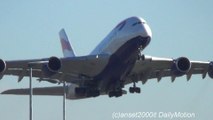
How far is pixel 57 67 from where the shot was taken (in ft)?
189

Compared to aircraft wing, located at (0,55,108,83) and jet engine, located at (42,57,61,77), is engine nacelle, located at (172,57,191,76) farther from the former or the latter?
jet engine, located at (42,57,61,77)

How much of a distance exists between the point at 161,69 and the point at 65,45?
18.1 meters

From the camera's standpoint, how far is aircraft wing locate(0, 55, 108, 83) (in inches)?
2270

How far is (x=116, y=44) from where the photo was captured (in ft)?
188

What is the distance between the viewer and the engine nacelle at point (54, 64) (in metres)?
57.5

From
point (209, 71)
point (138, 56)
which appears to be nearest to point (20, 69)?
point (138, 56)

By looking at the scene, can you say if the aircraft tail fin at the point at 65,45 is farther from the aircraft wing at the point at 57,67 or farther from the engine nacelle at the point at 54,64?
the engine nacelle at the point at 54,64

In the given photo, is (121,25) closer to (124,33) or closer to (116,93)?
(124,33)

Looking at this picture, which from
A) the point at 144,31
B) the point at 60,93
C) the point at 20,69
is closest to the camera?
the point at 144,31

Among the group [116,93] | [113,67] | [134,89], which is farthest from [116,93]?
[113,67]

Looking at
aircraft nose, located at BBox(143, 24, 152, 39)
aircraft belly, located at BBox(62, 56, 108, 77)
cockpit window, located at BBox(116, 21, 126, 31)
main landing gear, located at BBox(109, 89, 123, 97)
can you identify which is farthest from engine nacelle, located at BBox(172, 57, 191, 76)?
aircraft belly, located at BBox(62, 56, 108, 77)

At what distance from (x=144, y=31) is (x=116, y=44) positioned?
8.24 ft

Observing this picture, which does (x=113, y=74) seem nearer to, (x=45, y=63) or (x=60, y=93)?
(x=45, y=63)

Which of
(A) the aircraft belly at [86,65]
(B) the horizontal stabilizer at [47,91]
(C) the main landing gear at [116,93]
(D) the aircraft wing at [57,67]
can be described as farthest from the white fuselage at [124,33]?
(B) the horizontal stabilizer at [47,91]
